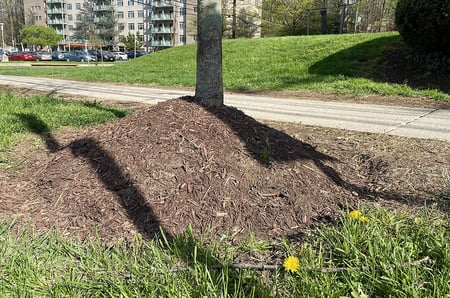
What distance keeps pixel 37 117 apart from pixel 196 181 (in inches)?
175

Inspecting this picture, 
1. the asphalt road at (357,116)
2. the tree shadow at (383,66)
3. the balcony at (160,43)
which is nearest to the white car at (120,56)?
the balcony at (160,43)

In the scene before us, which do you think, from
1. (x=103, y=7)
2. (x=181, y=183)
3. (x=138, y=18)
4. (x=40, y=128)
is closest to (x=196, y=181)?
(x=181, y=183)

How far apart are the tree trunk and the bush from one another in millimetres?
8902

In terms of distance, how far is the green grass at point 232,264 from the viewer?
1.93 metres

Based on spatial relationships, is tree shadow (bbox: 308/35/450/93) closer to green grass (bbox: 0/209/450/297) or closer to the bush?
the bush

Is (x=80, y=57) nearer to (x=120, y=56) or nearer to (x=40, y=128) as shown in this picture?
(x=120, y=56)

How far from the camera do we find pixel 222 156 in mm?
3326

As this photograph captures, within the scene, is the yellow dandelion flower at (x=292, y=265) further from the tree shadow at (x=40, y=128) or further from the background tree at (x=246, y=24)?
the background tree at (x=246, y=24)

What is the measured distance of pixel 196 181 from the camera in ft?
10.1

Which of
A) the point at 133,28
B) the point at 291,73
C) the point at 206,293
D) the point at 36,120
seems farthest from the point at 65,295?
the point at 133,28

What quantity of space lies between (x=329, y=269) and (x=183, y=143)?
1827 mm

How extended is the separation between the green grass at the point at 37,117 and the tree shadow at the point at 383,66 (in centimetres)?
877

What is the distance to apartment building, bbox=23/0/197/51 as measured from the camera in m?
72.0

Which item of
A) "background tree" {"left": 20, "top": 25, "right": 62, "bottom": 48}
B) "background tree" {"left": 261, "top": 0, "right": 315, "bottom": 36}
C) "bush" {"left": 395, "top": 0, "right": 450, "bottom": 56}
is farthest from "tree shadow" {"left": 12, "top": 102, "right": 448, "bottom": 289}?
"background tree" {"left": 20, "top": 25, "right": 62, "bottom": 48}
